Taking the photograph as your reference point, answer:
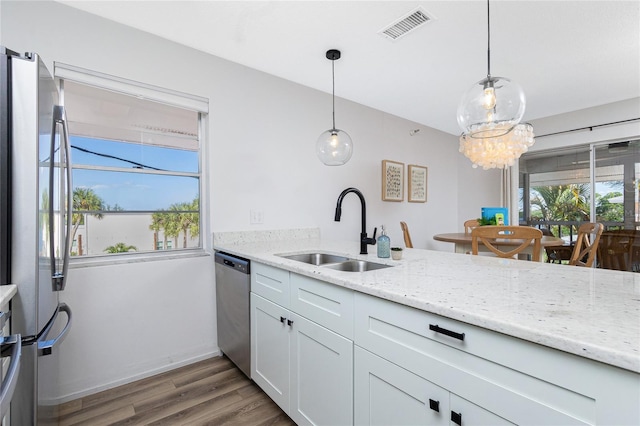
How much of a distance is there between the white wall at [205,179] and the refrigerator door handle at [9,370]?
1.17 m

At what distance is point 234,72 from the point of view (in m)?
2.60

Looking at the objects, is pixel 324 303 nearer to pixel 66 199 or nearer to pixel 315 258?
pixel 315 258

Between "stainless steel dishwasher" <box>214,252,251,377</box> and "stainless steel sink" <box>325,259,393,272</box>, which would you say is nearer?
"stainless steel sink" <box>325,259,393,272</box>

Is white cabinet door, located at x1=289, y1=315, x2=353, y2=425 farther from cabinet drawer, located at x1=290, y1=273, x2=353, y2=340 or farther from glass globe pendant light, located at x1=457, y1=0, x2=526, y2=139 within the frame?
glass globe pendant light, located at x1=457, y1=0, x2=526, y2=139

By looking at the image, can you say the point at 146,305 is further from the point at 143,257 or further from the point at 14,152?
the point at 14,152

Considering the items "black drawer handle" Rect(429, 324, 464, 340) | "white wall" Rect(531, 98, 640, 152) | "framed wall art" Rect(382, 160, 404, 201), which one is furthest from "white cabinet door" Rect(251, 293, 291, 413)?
"white wall" Rect(531, 98, 640, 152)

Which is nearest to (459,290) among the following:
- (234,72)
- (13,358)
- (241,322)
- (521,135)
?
(13,358)

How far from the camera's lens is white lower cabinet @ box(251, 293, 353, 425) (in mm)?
1262

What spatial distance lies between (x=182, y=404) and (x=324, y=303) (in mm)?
1246

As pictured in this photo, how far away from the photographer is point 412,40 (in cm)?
232

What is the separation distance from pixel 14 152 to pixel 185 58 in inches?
65.0

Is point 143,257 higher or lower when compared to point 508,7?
lower

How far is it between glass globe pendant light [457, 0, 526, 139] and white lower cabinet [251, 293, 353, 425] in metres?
1.42

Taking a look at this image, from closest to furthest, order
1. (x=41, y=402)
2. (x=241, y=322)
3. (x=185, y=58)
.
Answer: (x=41, y=402)
(x=241, y=322)
(x=185, y=58)
